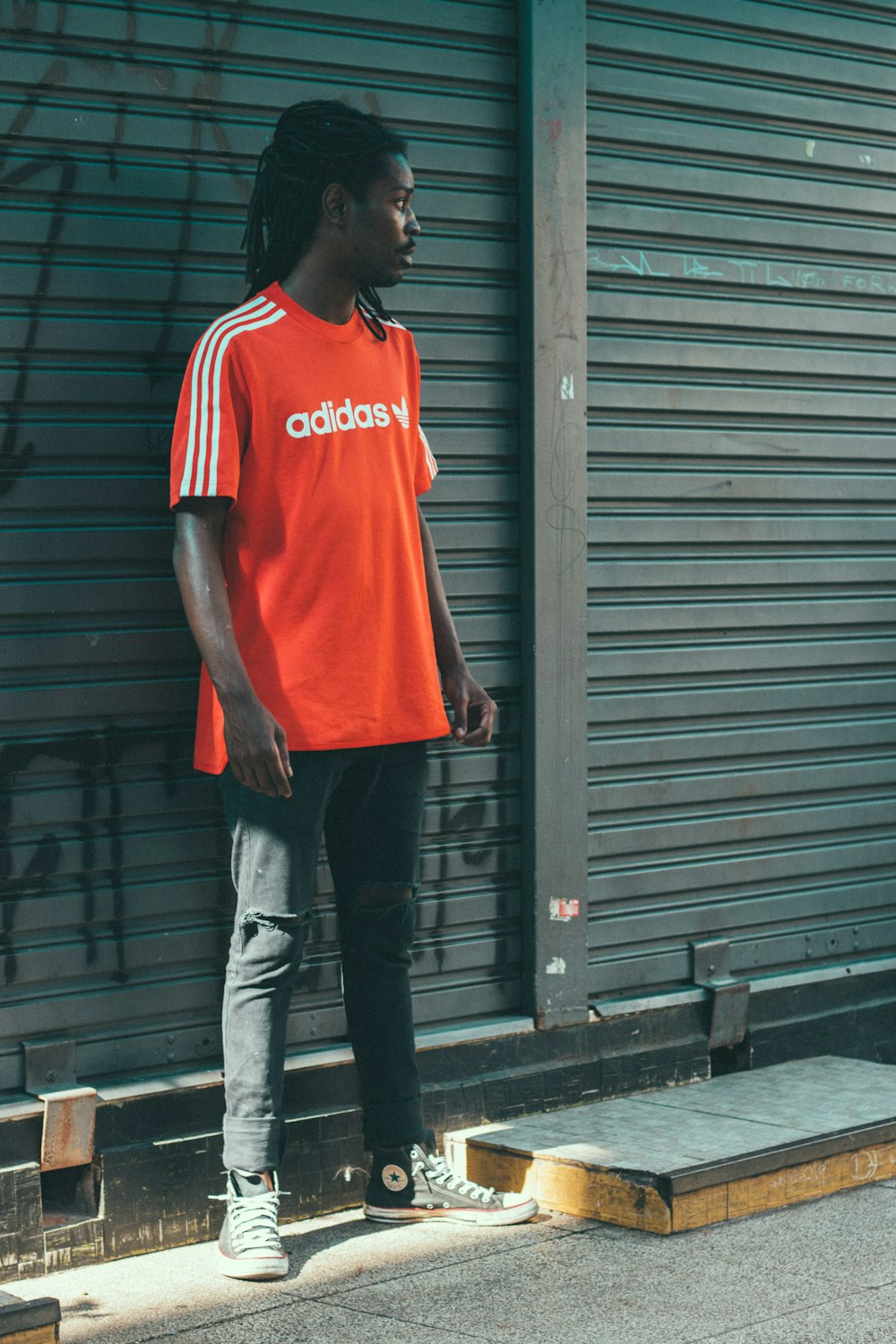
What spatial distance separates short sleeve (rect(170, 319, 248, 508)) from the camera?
3.80 metres

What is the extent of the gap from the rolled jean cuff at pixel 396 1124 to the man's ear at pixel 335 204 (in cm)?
213

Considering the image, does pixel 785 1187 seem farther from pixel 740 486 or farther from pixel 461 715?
pixel 740 486

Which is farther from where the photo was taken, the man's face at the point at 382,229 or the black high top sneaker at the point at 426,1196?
the black high top sneaker at the point at 426,1196

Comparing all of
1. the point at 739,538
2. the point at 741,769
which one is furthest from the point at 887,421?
the point at 741,769

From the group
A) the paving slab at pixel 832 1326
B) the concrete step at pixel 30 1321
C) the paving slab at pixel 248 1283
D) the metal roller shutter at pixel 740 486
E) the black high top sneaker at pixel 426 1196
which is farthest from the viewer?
the metal roller shutter at pixel 740 486

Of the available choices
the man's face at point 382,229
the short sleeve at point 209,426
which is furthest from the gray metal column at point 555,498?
the short sleeve at point 209,426

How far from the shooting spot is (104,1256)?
4.01 metres

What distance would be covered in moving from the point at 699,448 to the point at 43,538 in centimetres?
219

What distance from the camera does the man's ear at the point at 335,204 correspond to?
408 cm

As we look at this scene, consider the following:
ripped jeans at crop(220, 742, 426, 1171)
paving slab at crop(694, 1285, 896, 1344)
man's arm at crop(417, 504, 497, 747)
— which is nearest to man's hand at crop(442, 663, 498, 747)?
man's arm at crop(417, 504, 497, 747)

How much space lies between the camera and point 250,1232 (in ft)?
12.7

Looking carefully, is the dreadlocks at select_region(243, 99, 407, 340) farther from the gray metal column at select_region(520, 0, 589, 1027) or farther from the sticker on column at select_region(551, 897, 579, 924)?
the sticker on column at select_region(551, 897, 579, 924)

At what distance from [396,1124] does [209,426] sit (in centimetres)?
174

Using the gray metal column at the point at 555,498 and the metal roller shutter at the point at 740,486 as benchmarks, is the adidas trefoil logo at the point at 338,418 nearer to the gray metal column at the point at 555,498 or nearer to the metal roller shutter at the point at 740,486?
the gray metal column at the point at 555,498
